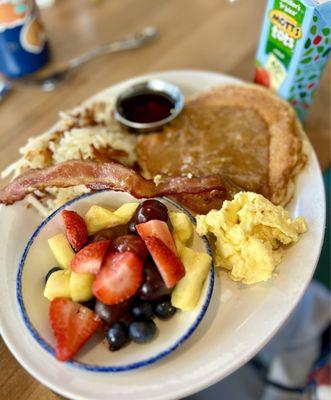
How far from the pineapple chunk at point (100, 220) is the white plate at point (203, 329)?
0.37m

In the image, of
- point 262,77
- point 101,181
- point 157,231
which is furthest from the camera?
point 262,77

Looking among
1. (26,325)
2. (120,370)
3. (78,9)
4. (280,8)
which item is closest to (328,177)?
(280,8)

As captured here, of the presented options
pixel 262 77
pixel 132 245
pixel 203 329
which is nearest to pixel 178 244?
pixel 132 245

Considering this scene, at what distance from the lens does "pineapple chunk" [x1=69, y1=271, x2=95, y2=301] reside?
135 centimetres

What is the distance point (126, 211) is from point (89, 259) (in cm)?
28

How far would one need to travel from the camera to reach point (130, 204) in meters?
1.59

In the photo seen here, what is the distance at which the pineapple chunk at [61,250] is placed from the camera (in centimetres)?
147

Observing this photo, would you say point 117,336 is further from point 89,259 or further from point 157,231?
point 157,231

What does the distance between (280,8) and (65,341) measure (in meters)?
1.61

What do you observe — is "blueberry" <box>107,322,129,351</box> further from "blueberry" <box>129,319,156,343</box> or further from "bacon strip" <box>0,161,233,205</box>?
"bacon strip" <box>0,161,233,205</box>

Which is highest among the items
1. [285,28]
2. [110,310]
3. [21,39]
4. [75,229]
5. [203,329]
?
[21,39]

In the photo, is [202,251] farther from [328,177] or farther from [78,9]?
[78,9]

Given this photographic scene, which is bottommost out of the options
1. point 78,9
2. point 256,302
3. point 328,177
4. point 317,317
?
point 317,317

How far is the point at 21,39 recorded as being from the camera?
2.45m
